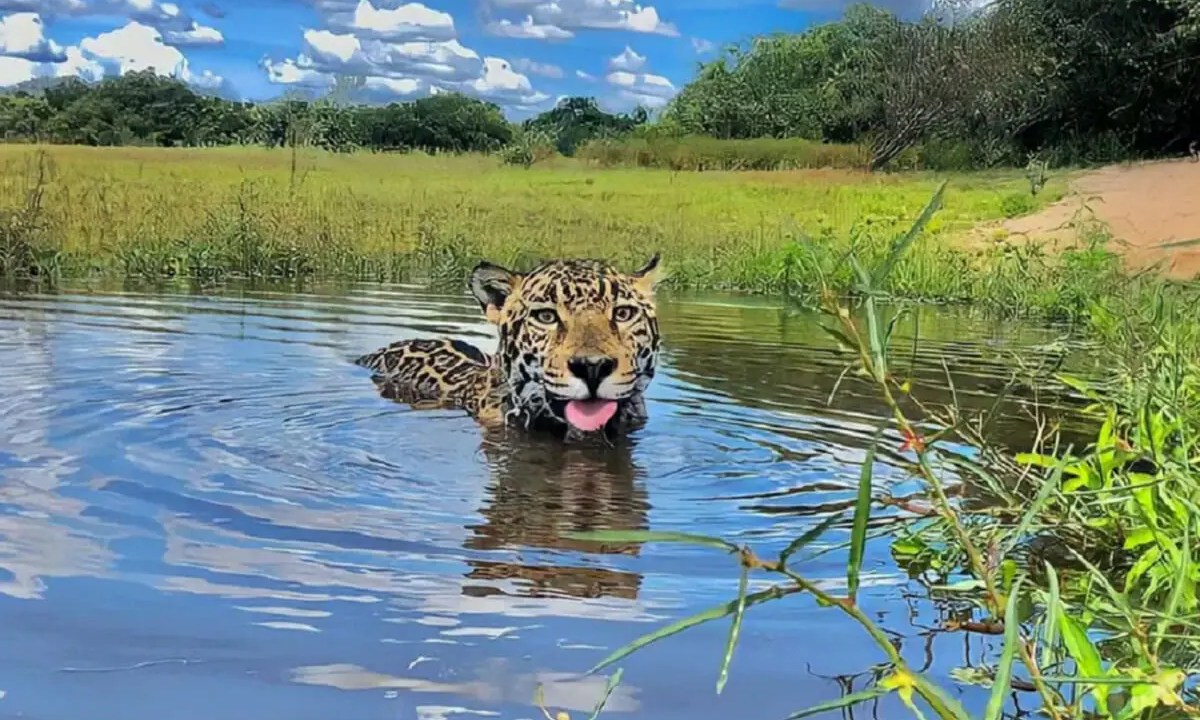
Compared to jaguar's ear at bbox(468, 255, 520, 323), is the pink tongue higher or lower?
lower

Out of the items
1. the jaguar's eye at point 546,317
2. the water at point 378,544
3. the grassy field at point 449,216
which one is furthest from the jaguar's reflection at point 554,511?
the grassy field at point 449,216

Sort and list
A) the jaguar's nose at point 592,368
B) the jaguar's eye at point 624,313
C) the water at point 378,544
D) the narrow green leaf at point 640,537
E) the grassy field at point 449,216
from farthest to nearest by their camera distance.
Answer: the grassy field at point 449,216 → the jaguar's eye at point 624,313 → the jaguar's nose at point 592,368 → the water at point 378,544 → the narrow green leaf at point 640,537

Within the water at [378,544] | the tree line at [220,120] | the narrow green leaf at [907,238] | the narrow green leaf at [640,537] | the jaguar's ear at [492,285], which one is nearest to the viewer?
the narrow green leaf at [640,537]

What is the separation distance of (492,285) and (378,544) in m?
2.58

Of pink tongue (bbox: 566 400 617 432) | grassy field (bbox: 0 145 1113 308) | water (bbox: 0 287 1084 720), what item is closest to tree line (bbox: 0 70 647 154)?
grassy field (bbox: 0 145 1113 308)

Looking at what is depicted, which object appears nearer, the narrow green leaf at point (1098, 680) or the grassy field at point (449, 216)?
the narrow green leaf at point (1098, 680)

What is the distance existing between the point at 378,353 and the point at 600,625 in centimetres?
468

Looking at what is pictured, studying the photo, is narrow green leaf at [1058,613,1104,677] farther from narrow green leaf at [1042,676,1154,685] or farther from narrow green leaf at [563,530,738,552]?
narrow green leaf at [563,530,738,552]

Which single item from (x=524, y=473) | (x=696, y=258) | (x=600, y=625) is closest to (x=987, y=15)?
(x=696, y=258)

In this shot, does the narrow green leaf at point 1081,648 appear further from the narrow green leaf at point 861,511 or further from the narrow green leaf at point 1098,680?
the narrow green leaf at point 861,511

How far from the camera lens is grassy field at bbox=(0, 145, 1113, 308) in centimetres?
1220

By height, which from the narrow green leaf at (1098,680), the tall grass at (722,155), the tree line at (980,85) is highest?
the tree line at (980,85)

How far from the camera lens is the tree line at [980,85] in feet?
58.7

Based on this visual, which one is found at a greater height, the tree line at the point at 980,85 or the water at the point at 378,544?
the tree line at the point at 980,85
